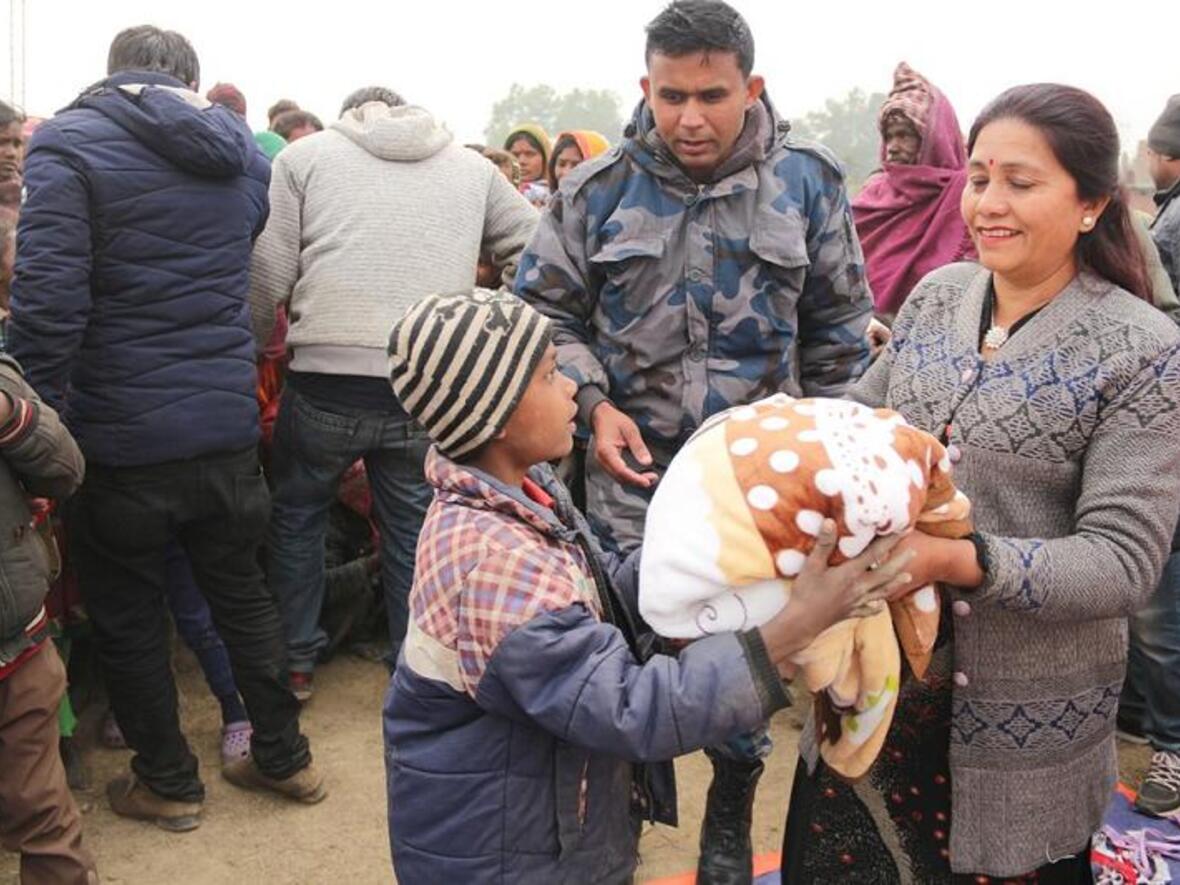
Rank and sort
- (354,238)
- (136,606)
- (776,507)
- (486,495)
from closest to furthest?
1. (776,507)
2. (486,495)
3. (136,606)
4. (354,238)

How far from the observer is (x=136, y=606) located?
319 centimetres

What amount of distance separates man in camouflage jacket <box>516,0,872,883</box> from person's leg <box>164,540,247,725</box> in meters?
1.57

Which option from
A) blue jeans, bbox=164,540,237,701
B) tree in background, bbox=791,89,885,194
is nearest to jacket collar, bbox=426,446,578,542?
blue jeans, bbox=164,540,237,701

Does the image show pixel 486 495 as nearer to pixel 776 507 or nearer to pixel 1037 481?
pixel 776 507

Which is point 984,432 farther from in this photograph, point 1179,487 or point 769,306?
point 769,306

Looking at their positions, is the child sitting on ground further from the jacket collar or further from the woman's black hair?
the woman's black hair

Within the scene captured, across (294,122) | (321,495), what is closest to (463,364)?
(321,495)

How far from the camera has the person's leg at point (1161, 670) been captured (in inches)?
139

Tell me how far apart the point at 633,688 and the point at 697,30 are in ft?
5.39

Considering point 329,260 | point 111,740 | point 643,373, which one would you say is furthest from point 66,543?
point 643,373

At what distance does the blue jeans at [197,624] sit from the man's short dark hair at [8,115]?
5.01 feet

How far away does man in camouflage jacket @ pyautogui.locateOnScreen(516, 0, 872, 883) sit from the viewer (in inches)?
102

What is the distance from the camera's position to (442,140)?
3.72m

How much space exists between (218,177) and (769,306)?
5.08 feet
